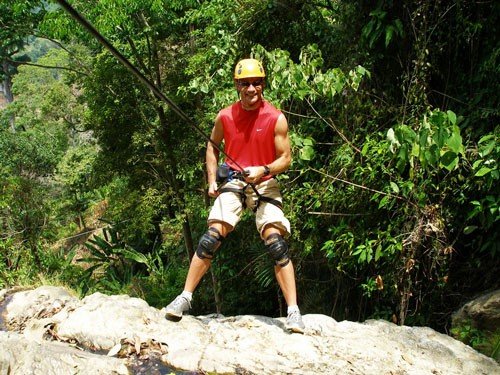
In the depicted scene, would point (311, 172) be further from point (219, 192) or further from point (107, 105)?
point (107, 105)

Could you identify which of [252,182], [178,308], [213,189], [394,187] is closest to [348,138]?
[394,187]

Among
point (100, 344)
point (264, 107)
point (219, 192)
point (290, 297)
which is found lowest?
point (100, 344)

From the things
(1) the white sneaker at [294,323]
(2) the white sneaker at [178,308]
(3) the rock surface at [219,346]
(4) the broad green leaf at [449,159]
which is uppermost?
(4) the broad green leaf at [449,159]

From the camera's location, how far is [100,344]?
3688mm

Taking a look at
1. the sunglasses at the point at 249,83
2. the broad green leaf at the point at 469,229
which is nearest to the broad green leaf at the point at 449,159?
the broad green leaf at the point at 469,229

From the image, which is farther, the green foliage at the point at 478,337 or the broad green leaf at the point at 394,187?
the broad green leaf at the point at 394,187

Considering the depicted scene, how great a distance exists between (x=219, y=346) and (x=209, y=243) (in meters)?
0.74

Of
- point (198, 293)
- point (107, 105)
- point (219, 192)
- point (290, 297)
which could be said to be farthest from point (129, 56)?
point (290, 297)

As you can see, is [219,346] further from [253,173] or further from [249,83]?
[249,83]

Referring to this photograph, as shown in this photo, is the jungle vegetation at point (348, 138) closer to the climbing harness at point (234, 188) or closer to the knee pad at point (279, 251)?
the knee pad at point (279, 251)

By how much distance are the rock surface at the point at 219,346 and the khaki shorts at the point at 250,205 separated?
2.52 feet

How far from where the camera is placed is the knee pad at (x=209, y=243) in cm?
384

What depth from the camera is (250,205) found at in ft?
13.1

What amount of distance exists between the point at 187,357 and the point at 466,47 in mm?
Answer: 3733
